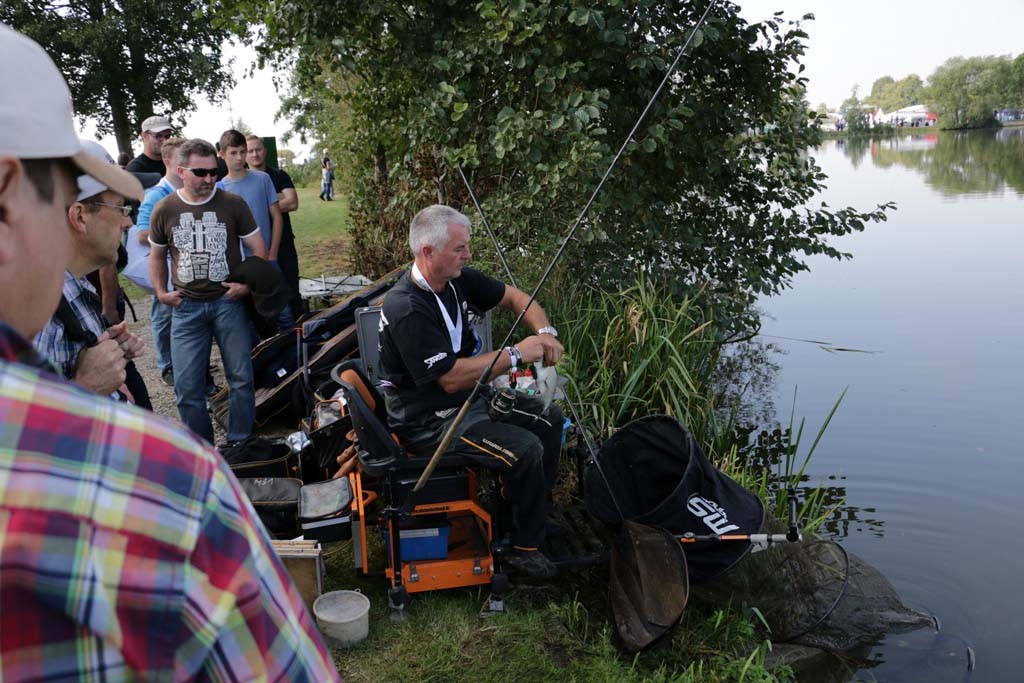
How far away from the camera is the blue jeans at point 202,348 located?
494 centimetres

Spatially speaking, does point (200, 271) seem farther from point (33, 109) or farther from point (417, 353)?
point (33, 109)

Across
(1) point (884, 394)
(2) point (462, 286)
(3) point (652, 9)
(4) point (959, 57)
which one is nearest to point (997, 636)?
(2) point (462, 286)

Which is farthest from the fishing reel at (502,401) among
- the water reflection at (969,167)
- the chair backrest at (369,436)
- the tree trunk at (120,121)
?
the water reflection at (969,167)

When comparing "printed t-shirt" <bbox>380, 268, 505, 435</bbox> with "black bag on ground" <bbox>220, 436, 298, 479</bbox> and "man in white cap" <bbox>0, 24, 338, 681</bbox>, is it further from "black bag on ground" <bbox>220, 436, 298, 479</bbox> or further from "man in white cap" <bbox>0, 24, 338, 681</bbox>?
"man in white cap" <bbox>0, 24, 338, 681</bbox>

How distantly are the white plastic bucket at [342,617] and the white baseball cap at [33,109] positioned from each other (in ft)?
9.69

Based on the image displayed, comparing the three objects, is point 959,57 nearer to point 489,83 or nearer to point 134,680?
point 489,83

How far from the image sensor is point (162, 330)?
19.5ft

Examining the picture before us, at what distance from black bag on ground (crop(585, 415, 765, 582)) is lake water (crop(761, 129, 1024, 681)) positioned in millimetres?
1079

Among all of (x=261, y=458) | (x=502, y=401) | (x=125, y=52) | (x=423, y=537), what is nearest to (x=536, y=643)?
(x=423, y=537)

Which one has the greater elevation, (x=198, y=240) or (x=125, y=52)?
(x=125, y=52)

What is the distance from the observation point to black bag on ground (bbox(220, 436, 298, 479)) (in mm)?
4301

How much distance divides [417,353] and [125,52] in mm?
17024

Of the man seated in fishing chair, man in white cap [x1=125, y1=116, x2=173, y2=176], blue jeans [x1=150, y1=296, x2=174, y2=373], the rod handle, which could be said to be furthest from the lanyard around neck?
man in white cap [x1=125, y1=116, x2=173, y2=176]

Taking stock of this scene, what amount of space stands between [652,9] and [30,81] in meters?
5.75
